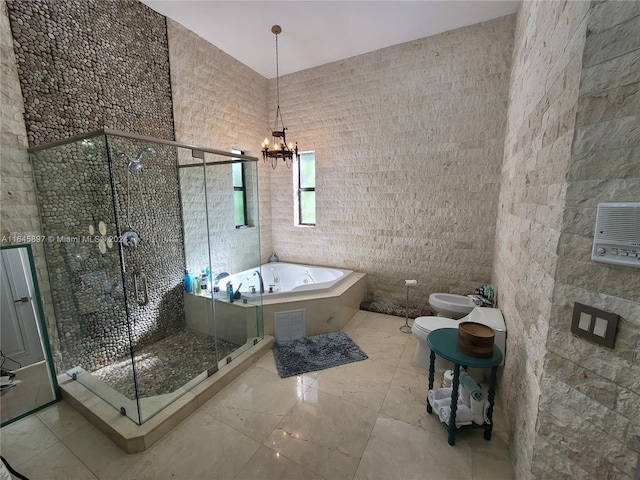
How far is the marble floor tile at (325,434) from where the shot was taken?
1576 mm

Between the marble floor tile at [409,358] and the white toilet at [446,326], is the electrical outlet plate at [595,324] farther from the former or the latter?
the marble floor tile at [409,358]

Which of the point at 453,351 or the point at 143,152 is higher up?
the point at 143,152

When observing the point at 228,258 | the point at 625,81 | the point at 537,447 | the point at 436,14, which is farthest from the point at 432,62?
the point at 537,447

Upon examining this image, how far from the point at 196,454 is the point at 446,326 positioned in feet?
7.06

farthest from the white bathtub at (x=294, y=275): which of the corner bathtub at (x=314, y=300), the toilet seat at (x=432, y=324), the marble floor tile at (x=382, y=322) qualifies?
the toilet seat at (x=432, y=324)

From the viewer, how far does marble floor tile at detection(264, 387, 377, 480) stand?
5.17ft

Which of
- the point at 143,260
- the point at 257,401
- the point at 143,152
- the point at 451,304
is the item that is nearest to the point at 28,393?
the point at 143,260

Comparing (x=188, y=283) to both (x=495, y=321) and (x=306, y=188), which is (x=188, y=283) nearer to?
(x=306, y=188)

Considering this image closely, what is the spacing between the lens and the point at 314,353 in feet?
8.84

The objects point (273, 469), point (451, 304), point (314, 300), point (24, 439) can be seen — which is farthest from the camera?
point (314, 300)

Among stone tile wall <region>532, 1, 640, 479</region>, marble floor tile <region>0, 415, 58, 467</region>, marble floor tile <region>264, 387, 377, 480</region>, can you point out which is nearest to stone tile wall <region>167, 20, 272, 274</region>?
marble floor tile <region>0, 415, 58, 467</region>

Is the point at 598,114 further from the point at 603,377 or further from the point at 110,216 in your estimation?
the point at 110,216

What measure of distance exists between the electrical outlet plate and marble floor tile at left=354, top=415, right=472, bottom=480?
1.12 meters

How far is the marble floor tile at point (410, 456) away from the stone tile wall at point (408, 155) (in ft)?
6.65
